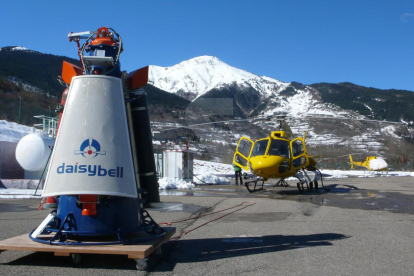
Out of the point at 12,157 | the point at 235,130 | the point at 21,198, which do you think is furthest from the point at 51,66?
the point at 21,198

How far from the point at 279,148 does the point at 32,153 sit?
1125 centimetres

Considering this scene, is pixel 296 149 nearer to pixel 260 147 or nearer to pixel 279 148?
pixel 279 148

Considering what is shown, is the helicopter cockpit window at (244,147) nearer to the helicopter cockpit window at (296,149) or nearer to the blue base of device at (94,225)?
the helicopter cockpit window at (296,149)

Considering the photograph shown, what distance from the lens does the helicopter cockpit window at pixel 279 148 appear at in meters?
15.2

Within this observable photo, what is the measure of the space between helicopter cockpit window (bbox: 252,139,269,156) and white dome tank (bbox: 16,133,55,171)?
956 cm

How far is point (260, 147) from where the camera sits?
15.5 metres

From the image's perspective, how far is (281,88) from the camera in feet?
633

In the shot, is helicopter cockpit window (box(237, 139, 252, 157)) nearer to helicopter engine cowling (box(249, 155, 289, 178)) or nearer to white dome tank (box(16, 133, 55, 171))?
helicopter engine cowling (box(249, 155, 289, 178))

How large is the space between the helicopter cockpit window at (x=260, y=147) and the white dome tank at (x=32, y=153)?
9.56m

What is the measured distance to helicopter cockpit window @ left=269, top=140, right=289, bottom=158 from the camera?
49.9 ft

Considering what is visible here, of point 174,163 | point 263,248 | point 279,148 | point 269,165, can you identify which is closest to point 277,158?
point 269,165

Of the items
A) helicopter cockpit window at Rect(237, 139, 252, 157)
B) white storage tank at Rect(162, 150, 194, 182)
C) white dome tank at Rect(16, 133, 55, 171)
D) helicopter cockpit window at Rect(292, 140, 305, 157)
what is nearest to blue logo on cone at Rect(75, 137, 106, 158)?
helicopter cockpit window at Rect(292, 140, 305, 157)

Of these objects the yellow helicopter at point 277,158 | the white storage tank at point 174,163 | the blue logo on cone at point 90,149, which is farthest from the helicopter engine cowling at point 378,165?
the blue logo on cone at point 90,149

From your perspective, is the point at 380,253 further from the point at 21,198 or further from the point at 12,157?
the point at 12,157
